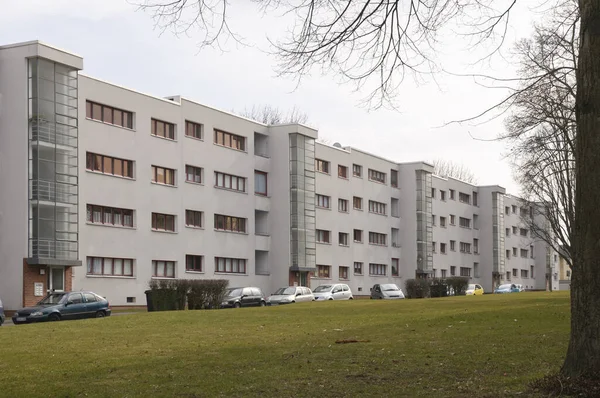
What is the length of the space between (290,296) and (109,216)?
12309mm

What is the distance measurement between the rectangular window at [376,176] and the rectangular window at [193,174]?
27109 mm

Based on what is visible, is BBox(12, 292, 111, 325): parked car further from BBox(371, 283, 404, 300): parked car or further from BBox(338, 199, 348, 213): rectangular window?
BBox(338, 199, 348, 213): rectangular window

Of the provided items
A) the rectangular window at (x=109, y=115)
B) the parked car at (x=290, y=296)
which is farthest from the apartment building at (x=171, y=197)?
the parked car at (x=290, y=296)

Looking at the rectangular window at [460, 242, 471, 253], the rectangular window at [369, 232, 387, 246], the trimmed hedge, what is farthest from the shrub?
the rectangular window at [460, 242, 471, 253]

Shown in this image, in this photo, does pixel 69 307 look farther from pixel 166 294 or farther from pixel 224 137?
pixel 224 137

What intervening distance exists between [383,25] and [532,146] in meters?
18.7

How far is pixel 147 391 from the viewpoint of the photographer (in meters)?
11.4

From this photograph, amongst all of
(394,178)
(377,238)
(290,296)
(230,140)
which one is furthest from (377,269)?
(290,296)

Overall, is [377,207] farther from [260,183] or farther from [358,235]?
[260,183]

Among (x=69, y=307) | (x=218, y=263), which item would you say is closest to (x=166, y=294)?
(x=69, y=307)

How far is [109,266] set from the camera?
5041 centimetres

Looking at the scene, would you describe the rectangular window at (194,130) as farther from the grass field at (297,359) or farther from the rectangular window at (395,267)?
the grass field at (297,359)

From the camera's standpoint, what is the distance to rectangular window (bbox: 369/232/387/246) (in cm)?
8119

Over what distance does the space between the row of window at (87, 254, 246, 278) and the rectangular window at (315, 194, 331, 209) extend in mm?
12033
